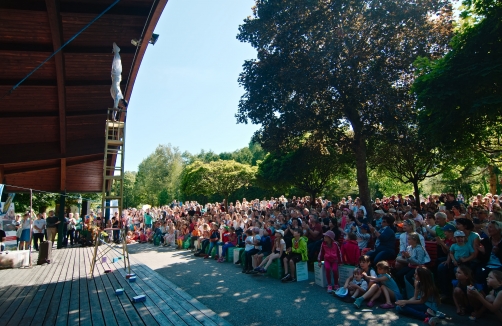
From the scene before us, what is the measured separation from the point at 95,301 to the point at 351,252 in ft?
16.5

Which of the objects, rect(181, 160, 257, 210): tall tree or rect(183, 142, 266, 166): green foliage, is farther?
rect(183, 142, 266, 166): green foliage

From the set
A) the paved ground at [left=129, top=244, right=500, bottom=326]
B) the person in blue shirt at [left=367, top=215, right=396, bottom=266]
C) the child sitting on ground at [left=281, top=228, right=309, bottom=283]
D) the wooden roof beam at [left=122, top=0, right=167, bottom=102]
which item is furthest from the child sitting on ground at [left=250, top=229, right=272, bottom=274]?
the wooden roof beam at [left=122, top=0, right=167, bottom=102]

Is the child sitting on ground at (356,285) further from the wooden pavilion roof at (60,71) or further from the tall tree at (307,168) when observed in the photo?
the tall tree at (307,168)

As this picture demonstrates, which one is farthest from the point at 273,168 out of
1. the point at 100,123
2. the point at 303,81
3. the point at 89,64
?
the point at 89,64

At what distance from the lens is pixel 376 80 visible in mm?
12750

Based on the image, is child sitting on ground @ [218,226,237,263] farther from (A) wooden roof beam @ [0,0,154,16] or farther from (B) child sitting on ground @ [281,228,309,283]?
(A) wooden roof beam @ [0,0,154,16]

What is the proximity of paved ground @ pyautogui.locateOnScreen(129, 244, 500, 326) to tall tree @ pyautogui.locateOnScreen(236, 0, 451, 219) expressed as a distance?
26.0 feet

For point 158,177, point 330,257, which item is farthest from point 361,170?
point 158,177

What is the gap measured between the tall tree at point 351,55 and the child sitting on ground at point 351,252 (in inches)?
287

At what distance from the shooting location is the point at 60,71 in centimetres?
836

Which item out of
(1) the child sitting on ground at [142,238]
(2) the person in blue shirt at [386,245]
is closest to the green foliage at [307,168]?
(1) the child sitting on ground at [142,238]

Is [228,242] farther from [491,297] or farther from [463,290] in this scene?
[491,297]

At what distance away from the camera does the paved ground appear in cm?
476

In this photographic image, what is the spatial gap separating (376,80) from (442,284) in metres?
9.14
